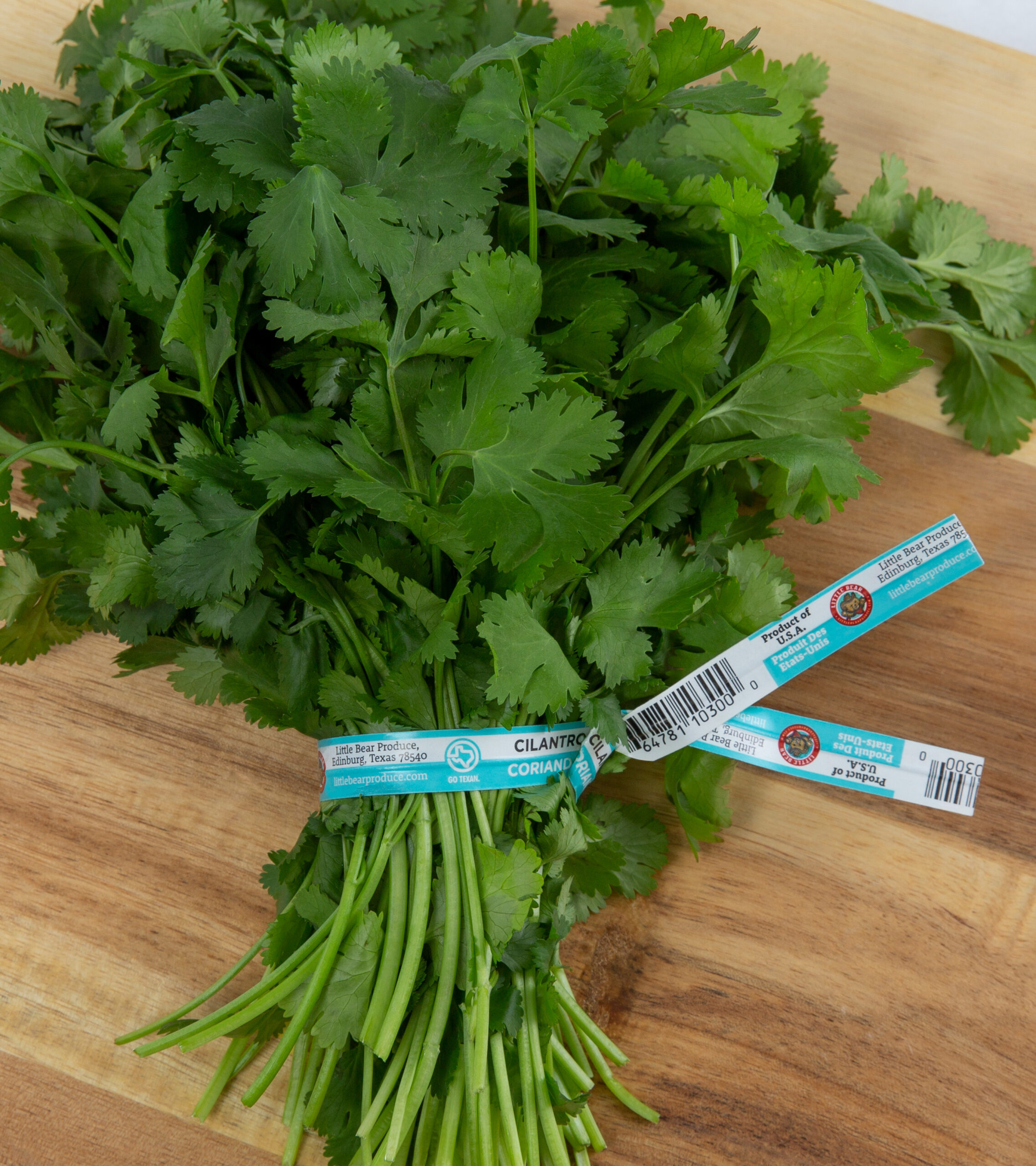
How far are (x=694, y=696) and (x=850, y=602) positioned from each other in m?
0.19

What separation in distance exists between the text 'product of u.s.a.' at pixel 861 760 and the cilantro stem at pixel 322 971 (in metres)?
0.41

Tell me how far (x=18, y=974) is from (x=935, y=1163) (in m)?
1.06

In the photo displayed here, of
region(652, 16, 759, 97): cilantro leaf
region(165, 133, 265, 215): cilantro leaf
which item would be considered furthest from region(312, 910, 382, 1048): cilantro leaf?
region(652, 16, 759, 97): cilantro leaf

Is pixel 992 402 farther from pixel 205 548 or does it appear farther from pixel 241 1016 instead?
pixel 241 1016

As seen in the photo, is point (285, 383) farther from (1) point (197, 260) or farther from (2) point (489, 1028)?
(2) point (489, 1028)

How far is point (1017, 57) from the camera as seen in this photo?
1.16m

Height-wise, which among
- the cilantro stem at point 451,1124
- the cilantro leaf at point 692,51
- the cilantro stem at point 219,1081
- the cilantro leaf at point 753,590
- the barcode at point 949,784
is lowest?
the cilantro stem at point 219,1081

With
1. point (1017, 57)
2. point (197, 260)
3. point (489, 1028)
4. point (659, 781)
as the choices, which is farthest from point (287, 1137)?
point (1017, 57)

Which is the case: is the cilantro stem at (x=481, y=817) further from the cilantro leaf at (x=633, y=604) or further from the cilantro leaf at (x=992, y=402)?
the cilantro leaf at (x=992, y=402)

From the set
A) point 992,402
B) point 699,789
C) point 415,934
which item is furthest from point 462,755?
point 992,402

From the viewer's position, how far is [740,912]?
1.06 meters

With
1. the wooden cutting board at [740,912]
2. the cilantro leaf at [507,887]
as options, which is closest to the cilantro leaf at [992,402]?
the wooden cutting board at [740,912]

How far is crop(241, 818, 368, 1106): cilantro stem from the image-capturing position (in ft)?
2.73

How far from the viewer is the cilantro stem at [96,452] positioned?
85 centimetres
